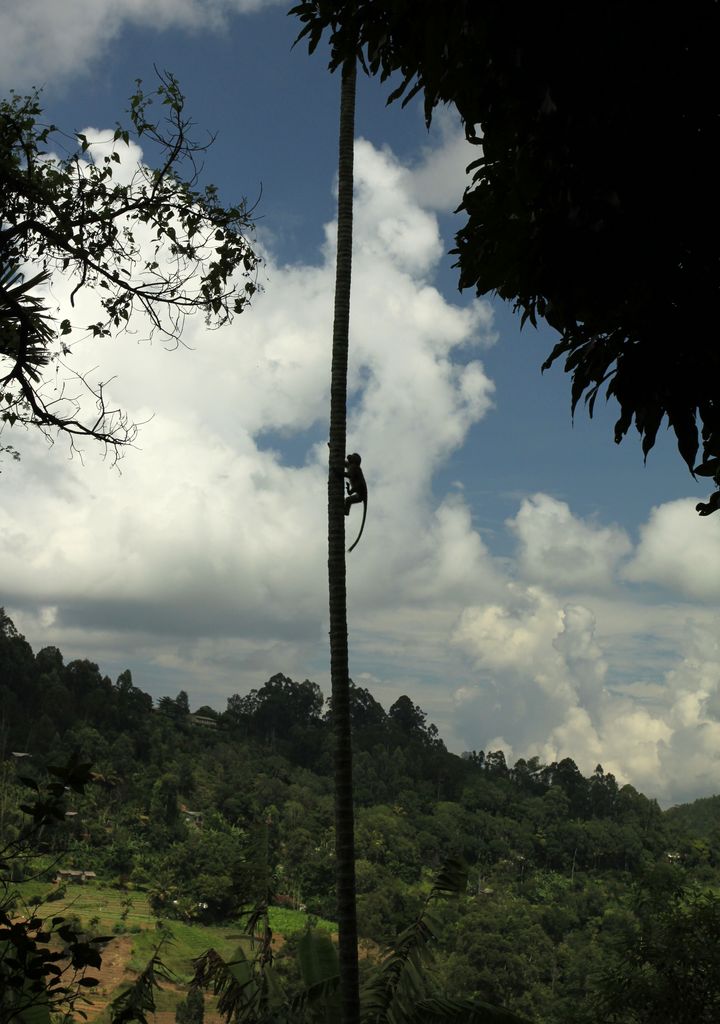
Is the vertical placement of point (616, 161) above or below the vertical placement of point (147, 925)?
above

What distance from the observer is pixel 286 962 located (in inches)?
1729

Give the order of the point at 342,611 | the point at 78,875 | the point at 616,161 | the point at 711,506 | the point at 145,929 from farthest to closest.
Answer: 1. the point at 78,875
2. the point at 145,929
3. the point at 342,611
4. the point at 711,506
5. the point at 616,161

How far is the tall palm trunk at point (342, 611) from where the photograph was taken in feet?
20.8

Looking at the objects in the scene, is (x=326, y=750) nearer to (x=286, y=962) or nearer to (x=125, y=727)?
(x=125, y=727)

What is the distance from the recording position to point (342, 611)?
21.8 feet

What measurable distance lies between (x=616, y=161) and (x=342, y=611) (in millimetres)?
4185

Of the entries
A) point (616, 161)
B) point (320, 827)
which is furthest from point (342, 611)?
point (320, 827)

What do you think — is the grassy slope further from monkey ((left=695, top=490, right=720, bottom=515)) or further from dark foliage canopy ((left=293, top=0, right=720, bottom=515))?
dark foliage canopy ((left=293, top=0, right=720, bottom=515))

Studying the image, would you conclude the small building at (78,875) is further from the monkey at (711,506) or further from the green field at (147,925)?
the monkey at (711,506)

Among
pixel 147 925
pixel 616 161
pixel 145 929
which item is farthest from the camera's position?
pixel 147 925

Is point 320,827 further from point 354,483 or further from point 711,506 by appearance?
point 711,506

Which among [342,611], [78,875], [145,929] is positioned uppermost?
[342,611]

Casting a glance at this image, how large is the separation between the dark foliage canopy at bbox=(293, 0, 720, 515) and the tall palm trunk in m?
2.79

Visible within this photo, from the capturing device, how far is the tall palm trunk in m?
6.33
